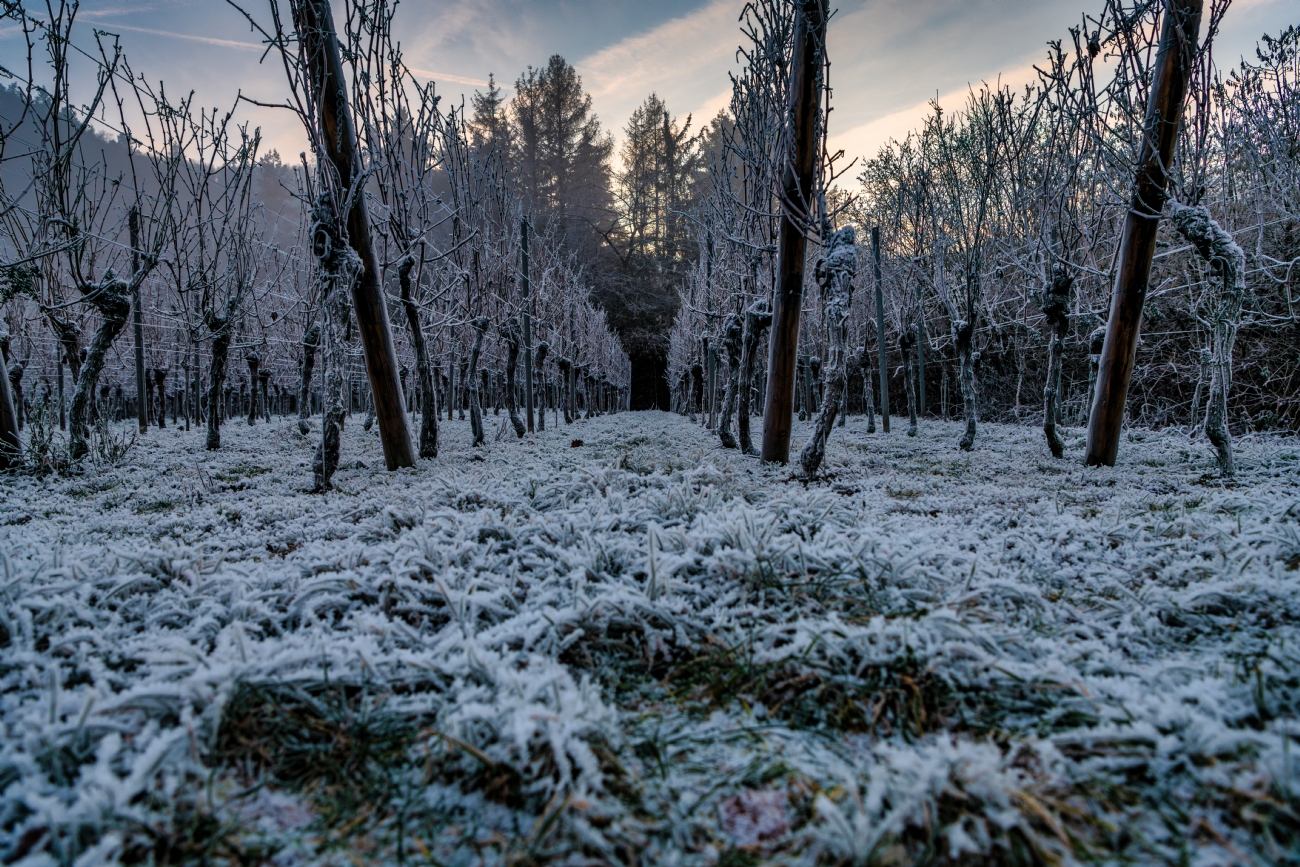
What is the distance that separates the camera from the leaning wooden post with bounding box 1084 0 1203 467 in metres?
4.36

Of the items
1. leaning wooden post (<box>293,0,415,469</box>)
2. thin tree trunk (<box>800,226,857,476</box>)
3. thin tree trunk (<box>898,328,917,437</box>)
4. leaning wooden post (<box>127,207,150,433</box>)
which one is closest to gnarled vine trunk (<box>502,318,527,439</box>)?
leaning wooden post (<box>293,0,415,469</box>)

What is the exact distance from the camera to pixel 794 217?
4.70 m

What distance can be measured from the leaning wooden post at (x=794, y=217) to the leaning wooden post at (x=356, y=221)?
366 cm

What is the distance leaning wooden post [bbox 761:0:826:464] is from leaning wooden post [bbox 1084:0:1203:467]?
9.10 ft

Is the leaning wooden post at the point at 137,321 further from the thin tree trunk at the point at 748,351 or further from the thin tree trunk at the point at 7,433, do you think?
the thin tree trunk at the point at 748,351

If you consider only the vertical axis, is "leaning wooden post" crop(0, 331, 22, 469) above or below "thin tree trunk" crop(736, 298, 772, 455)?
below

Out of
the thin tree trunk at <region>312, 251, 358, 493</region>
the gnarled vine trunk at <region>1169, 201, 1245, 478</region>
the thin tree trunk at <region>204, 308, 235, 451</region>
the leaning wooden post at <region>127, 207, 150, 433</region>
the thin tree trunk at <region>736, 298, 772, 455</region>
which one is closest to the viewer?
the gnarled vine trunk at <region>1169, 201, 1245, 478</region>

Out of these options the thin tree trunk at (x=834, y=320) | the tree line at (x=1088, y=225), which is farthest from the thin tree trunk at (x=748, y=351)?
the thin tree trunk at (x=834, y=320)

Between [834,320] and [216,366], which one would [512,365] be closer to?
[216,366]

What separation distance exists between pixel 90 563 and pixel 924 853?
308 centimetres

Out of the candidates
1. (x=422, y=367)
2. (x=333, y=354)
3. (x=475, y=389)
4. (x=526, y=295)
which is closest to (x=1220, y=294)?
(x=333, y=354)

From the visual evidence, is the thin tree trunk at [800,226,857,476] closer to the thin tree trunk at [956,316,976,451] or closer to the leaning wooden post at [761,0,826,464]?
the leaning wooden post at [761,0,826,464]

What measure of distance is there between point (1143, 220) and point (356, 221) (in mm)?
7249

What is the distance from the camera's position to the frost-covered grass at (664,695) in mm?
911
